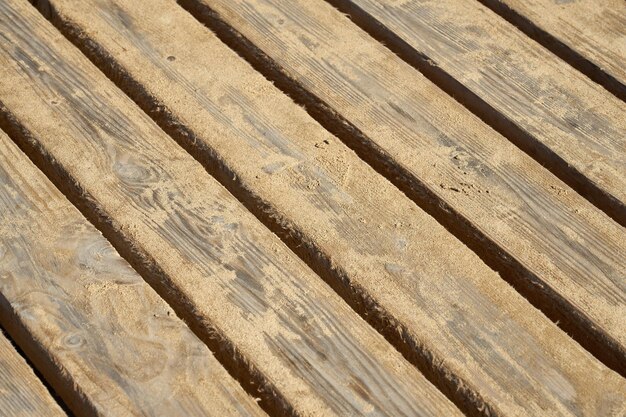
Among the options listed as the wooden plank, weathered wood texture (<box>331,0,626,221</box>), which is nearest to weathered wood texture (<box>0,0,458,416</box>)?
the wooden plank

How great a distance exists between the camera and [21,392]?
1.77m

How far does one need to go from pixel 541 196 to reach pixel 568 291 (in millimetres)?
248

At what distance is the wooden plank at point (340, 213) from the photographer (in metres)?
1.85

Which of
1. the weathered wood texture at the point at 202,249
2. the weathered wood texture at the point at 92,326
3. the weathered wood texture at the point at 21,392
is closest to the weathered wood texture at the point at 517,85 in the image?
the weathered wood texture at the point at 202,249

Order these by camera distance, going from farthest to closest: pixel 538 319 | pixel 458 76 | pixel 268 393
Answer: pixel 458 76
pixel 538 319
pixel 268 393

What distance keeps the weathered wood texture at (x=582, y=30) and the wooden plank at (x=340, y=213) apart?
651 millimetres

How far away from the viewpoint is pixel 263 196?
2.07 metres

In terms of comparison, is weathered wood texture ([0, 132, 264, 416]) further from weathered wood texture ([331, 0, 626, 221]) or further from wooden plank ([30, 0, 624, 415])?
weathered wood texture ([331, 0, 626, 221])

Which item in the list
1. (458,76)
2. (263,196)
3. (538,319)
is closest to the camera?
(538,319)

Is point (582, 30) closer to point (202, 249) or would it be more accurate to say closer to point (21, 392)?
point (202, 249)

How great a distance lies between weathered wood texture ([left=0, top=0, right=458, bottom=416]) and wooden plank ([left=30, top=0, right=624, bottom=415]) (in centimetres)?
5

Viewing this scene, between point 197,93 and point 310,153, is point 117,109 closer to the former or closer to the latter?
point 197,93

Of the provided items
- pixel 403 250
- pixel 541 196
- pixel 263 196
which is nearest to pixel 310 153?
pixel 263 196

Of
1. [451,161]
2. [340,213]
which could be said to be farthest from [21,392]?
[451,161]
